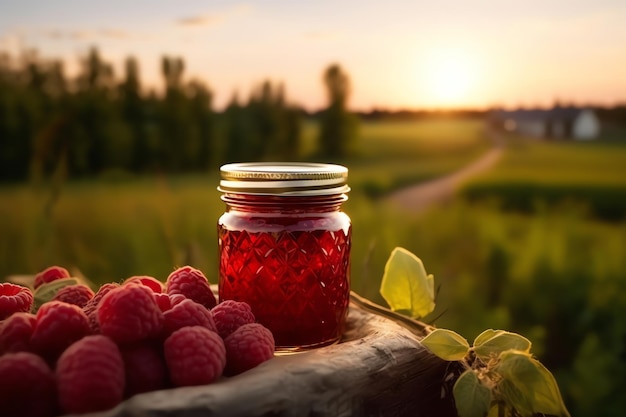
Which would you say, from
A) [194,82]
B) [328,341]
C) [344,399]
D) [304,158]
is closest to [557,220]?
[304,158]

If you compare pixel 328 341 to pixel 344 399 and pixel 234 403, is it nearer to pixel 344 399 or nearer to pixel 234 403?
pixel 344 399

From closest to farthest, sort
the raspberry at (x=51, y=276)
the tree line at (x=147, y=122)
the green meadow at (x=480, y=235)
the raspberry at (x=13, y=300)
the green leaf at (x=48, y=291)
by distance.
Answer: the raspberry at (x=13, y=300)
the green leaf at (x=48, y=291)
the raspberry at (x=51, y=276)
the green meadow at (x=480, y=235)
the tree line at (x=147, y=122)

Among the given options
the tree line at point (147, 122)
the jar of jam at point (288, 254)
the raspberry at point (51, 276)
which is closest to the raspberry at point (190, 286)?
the jar of jam at point (288, 254)

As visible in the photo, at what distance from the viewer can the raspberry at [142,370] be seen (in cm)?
80

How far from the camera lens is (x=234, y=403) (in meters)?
0.75

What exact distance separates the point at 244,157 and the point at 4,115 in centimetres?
86

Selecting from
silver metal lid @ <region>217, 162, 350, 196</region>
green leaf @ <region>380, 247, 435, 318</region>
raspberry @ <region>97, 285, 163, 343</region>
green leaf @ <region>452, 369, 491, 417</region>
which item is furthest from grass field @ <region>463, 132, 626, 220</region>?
raspberry @ <region>97, 285, 163, 343</region>

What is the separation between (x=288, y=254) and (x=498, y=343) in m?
0.32

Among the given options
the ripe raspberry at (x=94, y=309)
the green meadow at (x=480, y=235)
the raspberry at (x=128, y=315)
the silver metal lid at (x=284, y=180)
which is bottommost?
the green meadow at (x=480, y=235)

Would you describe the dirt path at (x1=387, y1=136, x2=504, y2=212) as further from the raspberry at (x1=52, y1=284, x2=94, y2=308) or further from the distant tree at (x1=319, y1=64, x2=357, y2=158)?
the raspberry at (x1=52, y1=284, x2=94, y2=308)

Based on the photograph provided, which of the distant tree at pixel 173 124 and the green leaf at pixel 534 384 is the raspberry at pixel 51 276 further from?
the distant tree at pixel 173 124

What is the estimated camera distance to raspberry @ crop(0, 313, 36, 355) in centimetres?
82

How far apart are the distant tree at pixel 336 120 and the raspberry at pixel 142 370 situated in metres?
1.86

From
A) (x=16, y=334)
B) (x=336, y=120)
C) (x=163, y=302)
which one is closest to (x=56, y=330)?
(x=16, y=334)
